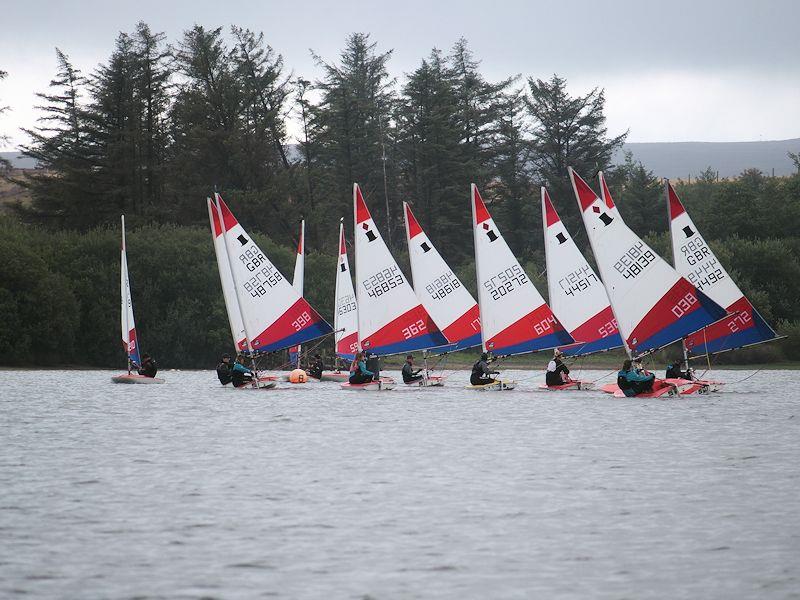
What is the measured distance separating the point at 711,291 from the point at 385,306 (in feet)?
34.2

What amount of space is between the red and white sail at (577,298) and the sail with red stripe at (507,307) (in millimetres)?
1524

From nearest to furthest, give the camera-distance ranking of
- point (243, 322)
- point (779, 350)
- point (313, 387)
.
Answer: point (243, 322) < point (313, 387) < point (779, 350)

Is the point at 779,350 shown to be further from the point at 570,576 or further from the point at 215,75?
the point at 570,576

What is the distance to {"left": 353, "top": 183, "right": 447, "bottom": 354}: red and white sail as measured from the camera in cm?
3884

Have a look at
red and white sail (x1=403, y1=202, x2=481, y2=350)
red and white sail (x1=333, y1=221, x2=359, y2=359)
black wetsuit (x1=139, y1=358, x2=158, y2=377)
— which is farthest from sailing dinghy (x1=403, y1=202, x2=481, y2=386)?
black wetsuit (x1=139, y1=358, x2=158, y2=377)

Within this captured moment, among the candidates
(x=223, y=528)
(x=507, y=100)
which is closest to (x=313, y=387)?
(x=223, y=528)

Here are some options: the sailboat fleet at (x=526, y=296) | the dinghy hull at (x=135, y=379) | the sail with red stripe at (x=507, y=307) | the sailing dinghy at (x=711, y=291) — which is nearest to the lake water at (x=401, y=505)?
the sailboat fleet at (x=526, y=296)

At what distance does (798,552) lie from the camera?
13234mm

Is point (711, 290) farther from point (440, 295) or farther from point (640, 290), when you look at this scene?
point (440, 295)

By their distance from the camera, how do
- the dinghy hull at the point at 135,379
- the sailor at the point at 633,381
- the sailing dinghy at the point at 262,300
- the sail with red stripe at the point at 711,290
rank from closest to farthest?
the sailor at the point at 633,381 → the sail with red stripe at the point at 711,290 → the sailing dinghy at the point at 262,300 → the dinghy hull at the point at 135,379

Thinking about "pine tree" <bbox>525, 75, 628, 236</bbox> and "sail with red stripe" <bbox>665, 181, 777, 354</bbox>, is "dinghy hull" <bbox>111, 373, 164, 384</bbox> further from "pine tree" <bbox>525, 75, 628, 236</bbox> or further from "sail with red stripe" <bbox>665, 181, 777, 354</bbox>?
"pine tree" <bbox>525, 75, 628, 236</bbox>

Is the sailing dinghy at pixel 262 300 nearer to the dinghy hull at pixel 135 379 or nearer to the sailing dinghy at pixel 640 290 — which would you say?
the dinghy hull at pixel 135 379

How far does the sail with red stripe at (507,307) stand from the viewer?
126 feet

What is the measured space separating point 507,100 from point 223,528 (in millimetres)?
74563
